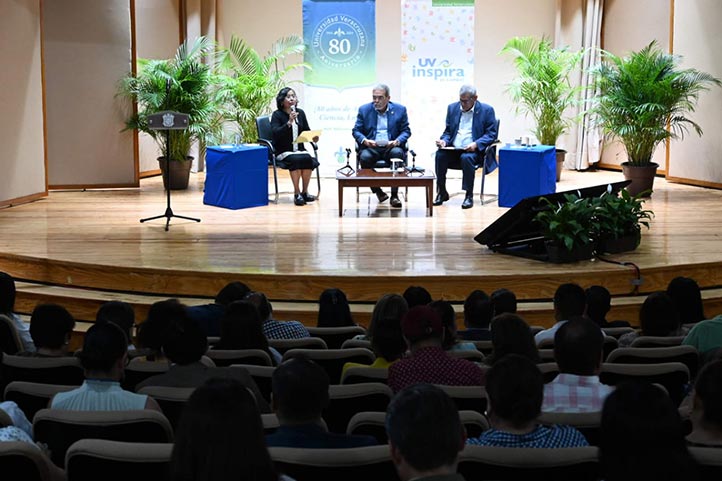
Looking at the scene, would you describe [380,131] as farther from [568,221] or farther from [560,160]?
[568,221]

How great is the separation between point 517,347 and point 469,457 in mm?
1193

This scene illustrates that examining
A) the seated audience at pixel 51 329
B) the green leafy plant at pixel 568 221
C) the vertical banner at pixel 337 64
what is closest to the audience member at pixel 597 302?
the green leafy plant at pixel 568 221

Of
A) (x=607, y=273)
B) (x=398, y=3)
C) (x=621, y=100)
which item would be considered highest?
(x=398, y=3)

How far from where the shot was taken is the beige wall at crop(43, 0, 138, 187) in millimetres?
10859

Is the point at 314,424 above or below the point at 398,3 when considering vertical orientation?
below

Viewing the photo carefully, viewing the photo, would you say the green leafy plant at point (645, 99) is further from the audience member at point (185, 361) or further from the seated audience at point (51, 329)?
the audience member at point (185, 361)

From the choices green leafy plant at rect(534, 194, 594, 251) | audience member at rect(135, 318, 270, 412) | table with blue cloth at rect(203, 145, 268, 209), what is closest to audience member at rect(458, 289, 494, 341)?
audience member at rect(135, 318, 270, 412)

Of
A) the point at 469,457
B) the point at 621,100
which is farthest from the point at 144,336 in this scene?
the point at 621,100

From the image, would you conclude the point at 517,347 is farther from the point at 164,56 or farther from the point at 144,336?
the point at 164,56

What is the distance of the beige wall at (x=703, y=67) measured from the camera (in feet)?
34.9

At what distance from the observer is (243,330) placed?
154 inches

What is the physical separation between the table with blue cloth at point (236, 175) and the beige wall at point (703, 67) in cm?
497

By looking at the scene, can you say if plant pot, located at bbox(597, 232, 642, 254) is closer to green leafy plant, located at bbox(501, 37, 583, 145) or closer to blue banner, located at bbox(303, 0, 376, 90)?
green leafy plant, located at bbox(501, 37, 583, 145)

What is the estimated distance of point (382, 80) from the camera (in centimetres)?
1306
